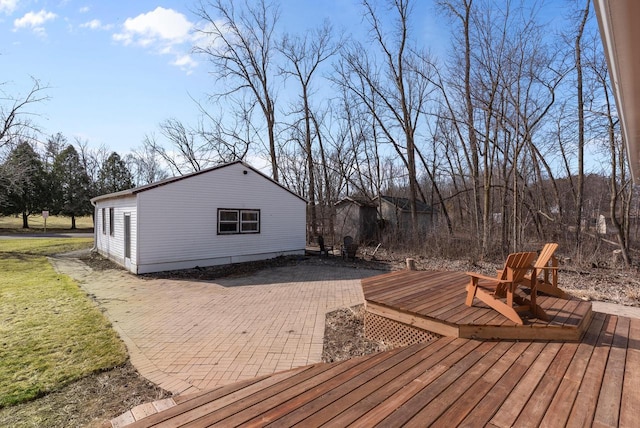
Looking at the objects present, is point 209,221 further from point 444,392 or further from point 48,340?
point 444,392

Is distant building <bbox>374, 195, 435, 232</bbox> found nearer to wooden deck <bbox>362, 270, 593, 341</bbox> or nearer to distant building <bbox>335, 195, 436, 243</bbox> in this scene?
distant building <bbox>335, 195, 436, 243</bbox>

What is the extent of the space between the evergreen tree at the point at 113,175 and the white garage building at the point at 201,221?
71.4 feet

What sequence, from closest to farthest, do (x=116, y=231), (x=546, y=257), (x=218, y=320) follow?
(x=546, y=257), (x=218, y=320), (x=116, y=231)

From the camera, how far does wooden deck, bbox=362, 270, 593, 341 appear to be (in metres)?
3.34

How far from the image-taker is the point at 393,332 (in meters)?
4.20

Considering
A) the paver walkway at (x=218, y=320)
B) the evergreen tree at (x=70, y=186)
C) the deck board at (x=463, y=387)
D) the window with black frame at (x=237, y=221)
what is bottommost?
the paver walkway at (x=218, y=320)

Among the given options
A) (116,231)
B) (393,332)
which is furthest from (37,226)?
(393,332)

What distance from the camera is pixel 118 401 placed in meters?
3.01

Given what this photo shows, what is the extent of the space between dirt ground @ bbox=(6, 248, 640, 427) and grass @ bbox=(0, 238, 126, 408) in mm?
237

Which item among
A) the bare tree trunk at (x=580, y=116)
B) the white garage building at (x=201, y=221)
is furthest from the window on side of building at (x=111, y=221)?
the bare tree trunk at (x=580, y=116)

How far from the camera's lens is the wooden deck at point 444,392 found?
203 cm

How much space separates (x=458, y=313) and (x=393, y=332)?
89 cm

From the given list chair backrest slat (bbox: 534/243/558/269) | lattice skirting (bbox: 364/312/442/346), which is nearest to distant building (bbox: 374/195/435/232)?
chair backrest slat (bbox: 534/243/558/269)

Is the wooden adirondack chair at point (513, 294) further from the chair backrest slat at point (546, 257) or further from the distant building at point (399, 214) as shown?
the distant building at point (399, 214)
